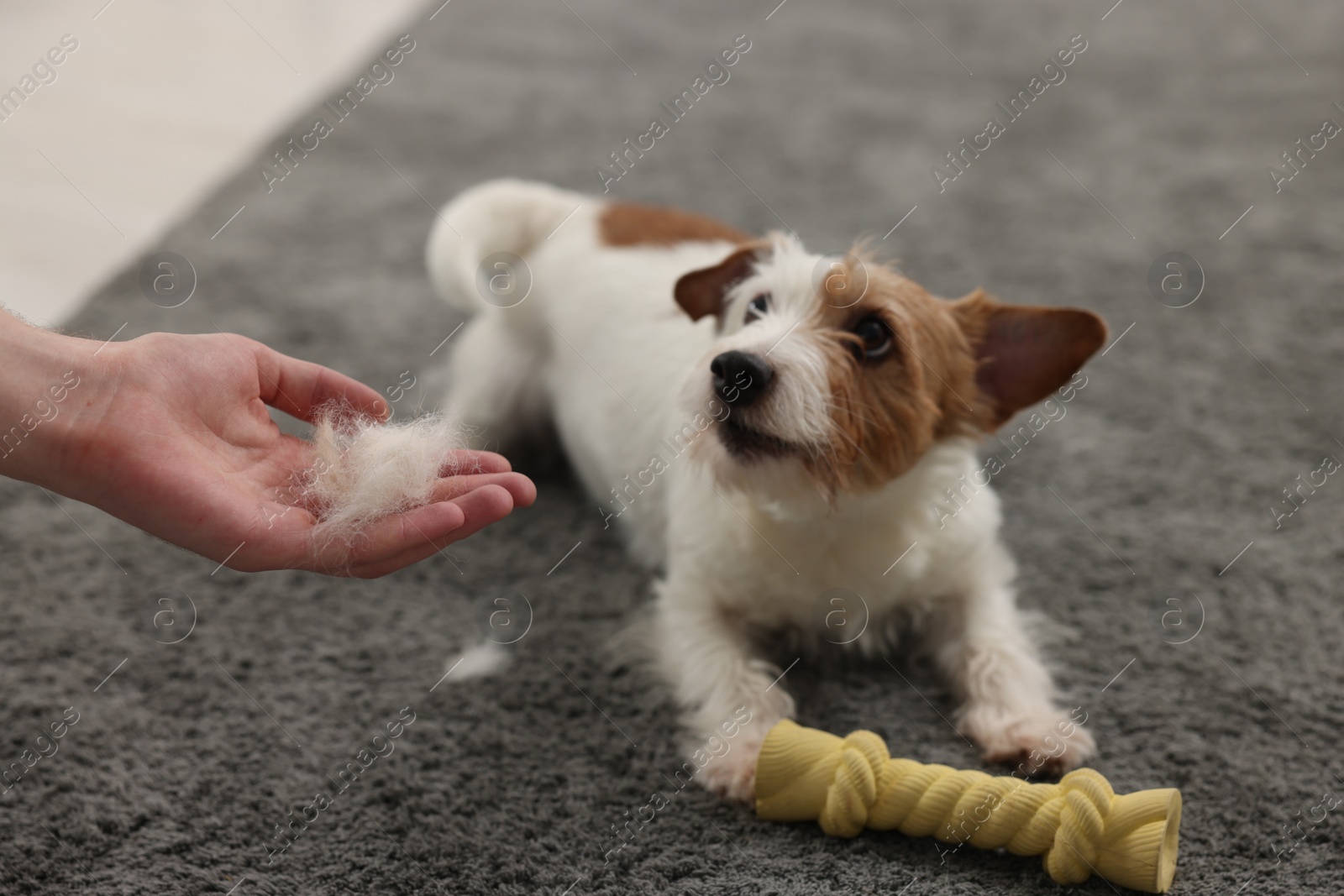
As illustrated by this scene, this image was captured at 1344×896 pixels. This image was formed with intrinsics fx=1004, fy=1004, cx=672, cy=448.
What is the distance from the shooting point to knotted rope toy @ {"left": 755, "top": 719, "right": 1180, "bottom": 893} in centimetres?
150

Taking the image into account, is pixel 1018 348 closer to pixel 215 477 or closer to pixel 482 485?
pixel 482 485

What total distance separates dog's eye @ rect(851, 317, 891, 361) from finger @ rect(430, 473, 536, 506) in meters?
0.60

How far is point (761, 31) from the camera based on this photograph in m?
5.01

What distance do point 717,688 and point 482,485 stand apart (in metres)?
0.64

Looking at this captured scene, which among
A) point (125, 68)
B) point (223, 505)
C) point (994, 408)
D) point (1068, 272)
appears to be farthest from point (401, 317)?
point (125, 68)

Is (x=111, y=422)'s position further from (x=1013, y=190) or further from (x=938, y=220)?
(x=1013, y=190)

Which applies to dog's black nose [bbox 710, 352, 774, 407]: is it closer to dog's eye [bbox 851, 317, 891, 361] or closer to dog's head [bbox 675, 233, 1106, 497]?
dog's head [bbox 675, 233, 1106, 497]

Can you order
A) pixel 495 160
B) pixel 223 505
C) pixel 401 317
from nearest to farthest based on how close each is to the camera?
pixel 223 505 → pixel 401 317 → pixel 495 160

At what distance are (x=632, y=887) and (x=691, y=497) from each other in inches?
29.0

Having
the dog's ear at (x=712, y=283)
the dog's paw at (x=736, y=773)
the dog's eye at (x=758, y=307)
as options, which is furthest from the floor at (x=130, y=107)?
the dog's paw at (x=736, y=773)

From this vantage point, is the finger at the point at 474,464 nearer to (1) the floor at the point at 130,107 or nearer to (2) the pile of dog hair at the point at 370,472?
(2) the pile of dog hair at the point at 370,472

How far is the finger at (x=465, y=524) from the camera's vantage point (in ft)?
4.95

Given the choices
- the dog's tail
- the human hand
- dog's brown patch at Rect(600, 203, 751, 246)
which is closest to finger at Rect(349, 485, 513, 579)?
the human hand

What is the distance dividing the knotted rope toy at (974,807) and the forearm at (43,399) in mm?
1183
